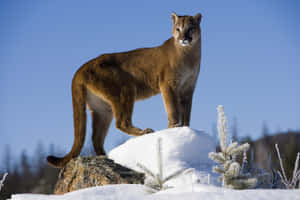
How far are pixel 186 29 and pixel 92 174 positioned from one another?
9.54 ft

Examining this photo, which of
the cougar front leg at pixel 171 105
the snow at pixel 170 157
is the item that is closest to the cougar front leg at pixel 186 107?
the cougar front leg at pixel 171 105

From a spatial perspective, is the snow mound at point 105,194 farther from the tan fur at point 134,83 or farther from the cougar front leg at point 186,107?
the cougar front leg at point 186,107

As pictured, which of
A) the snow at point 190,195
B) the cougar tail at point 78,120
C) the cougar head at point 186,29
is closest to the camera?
the snow at point 190,195

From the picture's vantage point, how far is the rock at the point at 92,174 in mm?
4941

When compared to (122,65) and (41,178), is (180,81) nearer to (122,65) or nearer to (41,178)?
(122,65)

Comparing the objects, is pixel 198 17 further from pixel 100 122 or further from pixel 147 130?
pixel 100 122

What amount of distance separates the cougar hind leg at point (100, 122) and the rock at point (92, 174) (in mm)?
1008

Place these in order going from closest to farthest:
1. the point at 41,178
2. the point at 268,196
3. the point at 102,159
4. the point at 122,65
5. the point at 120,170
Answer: the point at 268,196 < the point at 120,170 < the point at 102,159 < the point at 122,65 < the point at 41,178

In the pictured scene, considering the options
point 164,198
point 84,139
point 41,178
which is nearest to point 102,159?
point 84,139

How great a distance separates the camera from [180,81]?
21.2 feet

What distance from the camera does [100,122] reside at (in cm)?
681

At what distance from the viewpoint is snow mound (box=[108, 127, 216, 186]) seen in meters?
4.71

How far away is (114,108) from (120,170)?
140 cm

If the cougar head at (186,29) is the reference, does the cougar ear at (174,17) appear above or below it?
above
